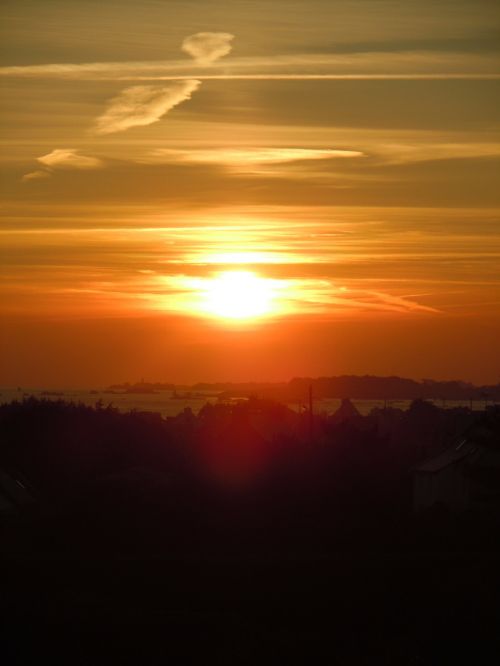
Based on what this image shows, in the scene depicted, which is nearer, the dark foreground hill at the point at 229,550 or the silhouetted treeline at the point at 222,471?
the dark foreground hill at the point at 229,550

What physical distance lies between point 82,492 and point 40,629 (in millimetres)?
21589

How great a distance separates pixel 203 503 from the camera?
44438 millimetres

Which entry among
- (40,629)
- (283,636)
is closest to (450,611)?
(283,636)

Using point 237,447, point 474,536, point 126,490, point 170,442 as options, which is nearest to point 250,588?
point 474,536

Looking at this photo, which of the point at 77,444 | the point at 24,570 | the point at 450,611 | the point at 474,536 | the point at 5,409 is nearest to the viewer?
the point at 450,611

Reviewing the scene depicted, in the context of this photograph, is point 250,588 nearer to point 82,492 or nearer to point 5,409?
point 82,492

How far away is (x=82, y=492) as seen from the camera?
42281 millimetres

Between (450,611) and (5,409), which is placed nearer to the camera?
(450,611)

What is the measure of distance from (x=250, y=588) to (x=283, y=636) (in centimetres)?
596

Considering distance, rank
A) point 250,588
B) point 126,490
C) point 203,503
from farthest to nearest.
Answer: point 203,503 → point 126,490 → point 250,588

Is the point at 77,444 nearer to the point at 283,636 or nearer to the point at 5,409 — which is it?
the point at 5,409

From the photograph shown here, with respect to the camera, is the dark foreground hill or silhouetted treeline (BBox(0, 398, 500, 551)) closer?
the dark foreground hill

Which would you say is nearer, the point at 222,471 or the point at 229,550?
the point at 229,550

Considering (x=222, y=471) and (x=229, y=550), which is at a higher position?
(x=222, y=471)
